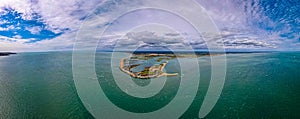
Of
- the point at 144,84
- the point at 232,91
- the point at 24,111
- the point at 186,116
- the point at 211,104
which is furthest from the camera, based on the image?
the point at 144,84

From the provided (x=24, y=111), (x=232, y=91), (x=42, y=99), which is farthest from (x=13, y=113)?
(x=232, y=91)

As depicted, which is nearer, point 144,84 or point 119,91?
point 119,91

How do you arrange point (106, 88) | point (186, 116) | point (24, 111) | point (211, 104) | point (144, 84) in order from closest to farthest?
point (186, 116)
point (24, 111)
point (211, 104)
point (106, 88)
point (144, 84)

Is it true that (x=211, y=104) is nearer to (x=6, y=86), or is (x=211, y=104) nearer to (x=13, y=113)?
(x=13, y=113)

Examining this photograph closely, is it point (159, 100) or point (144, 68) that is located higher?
point (144, 68)

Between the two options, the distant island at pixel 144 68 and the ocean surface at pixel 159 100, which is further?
the distant island at pixel 144 68

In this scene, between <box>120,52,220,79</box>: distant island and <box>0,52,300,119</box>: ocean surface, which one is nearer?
<box>0,52,300,119</box>: ocean surface

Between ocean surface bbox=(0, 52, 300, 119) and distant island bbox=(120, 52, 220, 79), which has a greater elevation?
distant island bbox=(120, 52, 220, 79)

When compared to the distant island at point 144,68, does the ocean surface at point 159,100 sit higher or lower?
A: lower

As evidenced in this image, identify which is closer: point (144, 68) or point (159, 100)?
point (159, 100)

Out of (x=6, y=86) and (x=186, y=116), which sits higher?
(x=6, y=86)
